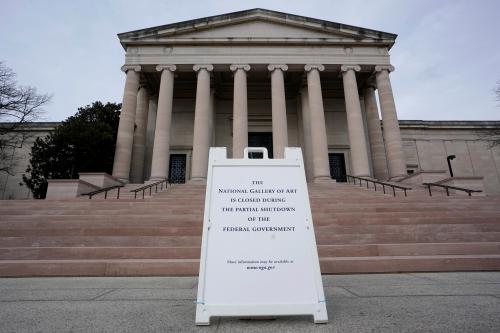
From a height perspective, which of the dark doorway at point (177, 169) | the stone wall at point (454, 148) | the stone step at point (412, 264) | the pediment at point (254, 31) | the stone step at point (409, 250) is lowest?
the stone step at point (412, 264)

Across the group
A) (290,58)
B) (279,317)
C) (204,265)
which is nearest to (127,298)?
(204,265)

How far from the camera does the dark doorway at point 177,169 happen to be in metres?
22.9

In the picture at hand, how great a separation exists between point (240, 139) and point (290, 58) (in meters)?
8.05

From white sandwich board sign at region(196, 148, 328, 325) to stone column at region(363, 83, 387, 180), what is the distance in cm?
2078

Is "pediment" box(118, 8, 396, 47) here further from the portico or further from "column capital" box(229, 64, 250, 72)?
"column capital" box(229, 64, 250, 72)

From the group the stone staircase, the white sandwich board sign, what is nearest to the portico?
the stone staircase

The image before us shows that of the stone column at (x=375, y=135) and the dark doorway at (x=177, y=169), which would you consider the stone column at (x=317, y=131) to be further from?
the dark doorway at (x=177, y=169)

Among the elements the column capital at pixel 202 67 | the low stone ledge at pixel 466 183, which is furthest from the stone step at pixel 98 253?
the column capital at pixel 202 67

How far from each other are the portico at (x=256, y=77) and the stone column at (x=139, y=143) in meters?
0.08

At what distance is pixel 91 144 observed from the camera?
17.0m

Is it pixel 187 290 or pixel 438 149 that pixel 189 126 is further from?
pixel 438 149

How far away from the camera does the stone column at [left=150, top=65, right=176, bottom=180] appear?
59.6 ft

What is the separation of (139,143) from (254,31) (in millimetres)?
13074

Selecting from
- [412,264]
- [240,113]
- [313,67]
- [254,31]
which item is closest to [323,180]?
[240,113]
